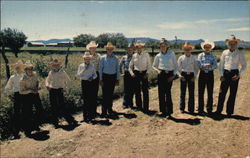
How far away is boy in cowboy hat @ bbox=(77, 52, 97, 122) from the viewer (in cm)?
668

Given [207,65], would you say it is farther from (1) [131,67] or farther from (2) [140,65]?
(1) [131,67]

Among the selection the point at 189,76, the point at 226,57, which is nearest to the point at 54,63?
the point at 189,76

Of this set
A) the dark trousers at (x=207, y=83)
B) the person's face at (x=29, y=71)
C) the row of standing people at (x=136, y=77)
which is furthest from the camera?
the dark trousers at (x=207, y=83)

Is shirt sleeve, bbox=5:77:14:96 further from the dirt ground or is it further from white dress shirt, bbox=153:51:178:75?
white dress shirt, bbox=153:51:178:75

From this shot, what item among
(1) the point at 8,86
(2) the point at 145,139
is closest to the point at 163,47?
(2) the point at 145,139

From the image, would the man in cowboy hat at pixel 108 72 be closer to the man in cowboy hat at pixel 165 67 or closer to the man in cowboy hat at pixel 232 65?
the man in cowboy hat at pixel 165 67

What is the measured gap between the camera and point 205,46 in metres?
6.52

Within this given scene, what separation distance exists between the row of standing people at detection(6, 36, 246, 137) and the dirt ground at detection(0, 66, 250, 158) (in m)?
0.48

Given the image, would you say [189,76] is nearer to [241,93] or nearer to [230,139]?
[230,139]

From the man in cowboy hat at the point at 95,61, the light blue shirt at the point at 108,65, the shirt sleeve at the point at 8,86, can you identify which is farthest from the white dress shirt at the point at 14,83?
the light blue shirt at the point at 108,65

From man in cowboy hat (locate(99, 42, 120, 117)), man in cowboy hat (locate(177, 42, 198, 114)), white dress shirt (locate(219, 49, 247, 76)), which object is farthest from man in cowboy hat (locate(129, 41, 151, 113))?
white dress shirt (locate(219, 49, 247, 76))

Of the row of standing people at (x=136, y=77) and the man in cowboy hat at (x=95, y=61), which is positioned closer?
the row of standing people at (x=136, y=77)

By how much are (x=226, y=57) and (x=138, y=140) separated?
3.04 meters

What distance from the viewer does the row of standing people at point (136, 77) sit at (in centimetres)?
628
